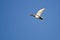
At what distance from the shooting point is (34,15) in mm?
23688

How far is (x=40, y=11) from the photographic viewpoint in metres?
22.3

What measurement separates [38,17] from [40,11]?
107 centimetres

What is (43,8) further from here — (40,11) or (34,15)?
(34,15)

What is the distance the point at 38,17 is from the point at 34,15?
88 cm

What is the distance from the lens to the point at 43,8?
22297mm

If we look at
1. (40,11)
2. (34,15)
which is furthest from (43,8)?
(34,15)

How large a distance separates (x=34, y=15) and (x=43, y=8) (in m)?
1.97

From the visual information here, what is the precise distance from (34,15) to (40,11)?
1638 millimetres

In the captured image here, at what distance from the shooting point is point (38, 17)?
23031 millimetres

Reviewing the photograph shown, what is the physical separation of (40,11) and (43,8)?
538mm

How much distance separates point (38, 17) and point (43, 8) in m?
1.48
